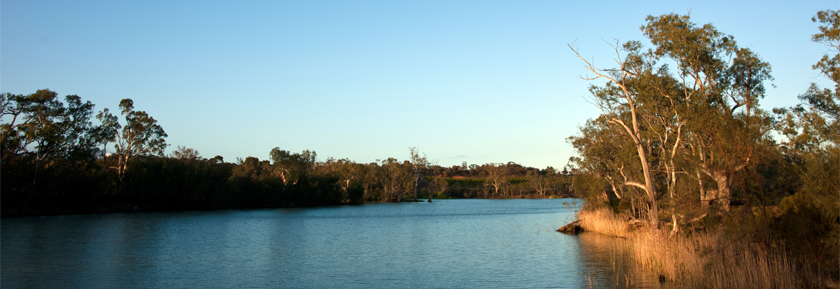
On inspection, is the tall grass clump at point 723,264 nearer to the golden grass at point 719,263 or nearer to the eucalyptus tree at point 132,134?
the golden grass at point 719,263

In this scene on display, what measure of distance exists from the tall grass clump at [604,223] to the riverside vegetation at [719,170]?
0.27 ft

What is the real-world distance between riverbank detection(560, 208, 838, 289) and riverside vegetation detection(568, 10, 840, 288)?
0.03m

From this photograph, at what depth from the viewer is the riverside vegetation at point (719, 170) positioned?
11.3 m

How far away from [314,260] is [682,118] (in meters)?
15.0

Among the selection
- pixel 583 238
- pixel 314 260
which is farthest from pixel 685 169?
pixel 314 260

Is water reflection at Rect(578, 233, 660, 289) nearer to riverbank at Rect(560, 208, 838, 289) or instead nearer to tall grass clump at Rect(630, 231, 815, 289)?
riverbank at Rect(560, 208, 838, 289)

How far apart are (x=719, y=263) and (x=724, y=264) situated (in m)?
0.26

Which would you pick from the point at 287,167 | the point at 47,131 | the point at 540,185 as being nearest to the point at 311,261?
the point at 47,131

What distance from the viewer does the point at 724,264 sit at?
39.1 feet

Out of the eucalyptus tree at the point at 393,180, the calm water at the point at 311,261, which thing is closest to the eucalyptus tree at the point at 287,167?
the eucalyptus tree at the point at 393,180

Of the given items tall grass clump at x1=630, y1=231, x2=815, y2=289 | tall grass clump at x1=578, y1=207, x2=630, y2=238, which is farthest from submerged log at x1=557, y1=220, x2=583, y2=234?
tall grass clump at x1=630, y1=231, x2=815, y2=289

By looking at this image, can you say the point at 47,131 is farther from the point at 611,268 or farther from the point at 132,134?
the point at 611,268

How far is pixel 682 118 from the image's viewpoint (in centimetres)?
1942

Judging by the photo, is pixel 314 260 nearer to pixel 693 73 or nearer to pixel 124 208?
pixel 693 73
